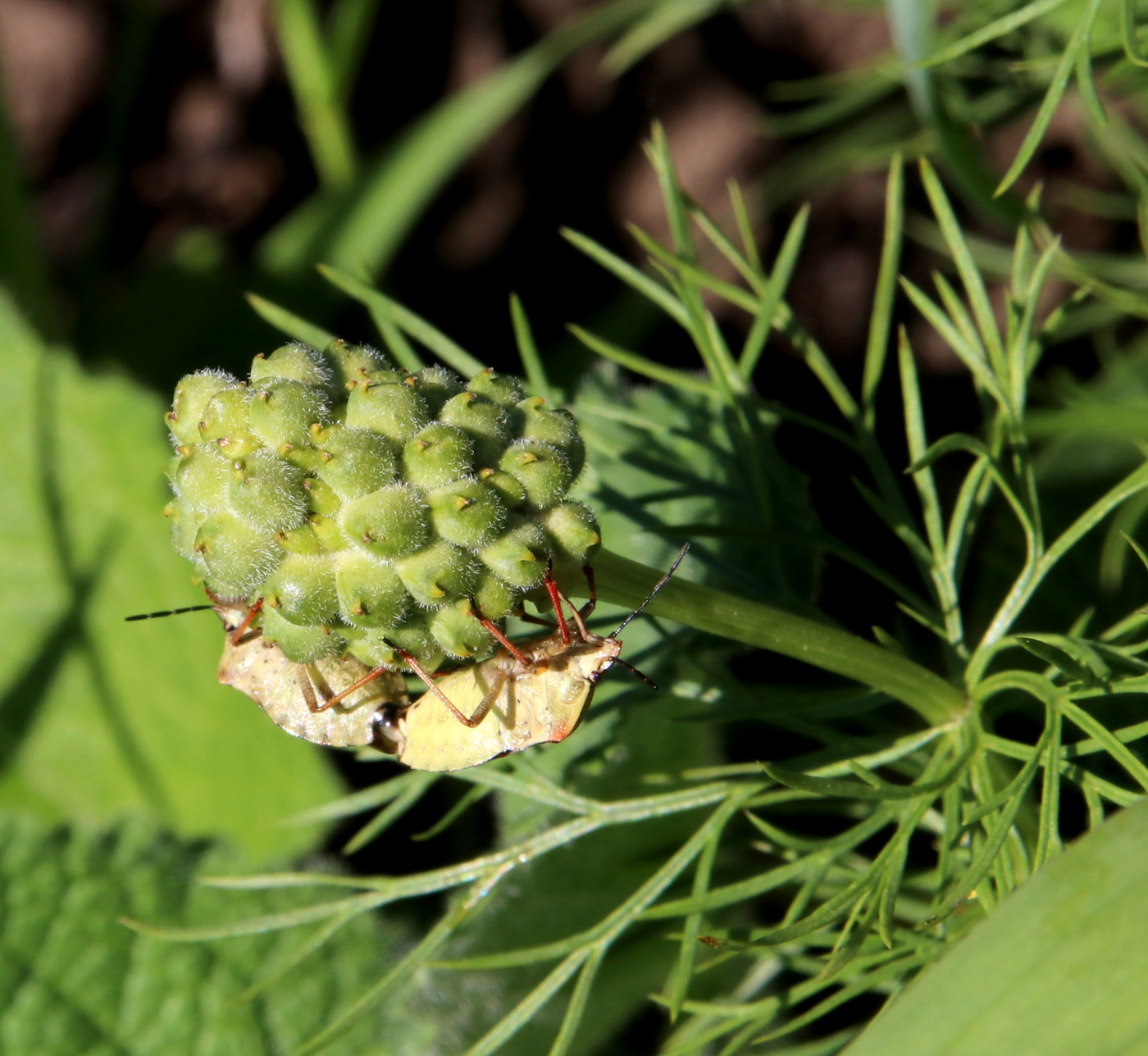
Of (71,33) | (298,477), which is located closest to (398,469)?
(298,477)

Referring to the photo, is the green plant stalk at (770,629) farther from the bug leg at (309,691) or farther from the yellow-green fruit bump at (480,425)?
the bug leg at (309,691)

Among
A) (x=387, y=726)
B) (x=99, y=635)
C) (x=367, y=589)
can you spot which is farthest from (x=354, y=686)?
(x=99, y=635)

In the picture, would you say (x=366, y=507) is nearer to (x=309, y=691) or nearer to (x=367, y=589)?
(x=367, y=589)

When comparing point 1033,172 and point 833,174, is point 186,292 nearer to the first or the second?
point 833,174

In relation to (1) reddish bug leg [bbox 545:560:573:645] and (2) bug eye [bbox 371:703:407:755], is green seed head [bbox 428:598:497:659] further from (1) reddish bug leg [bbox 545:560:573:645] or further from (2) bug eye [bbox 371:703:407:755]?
(2) bug eye [bbox 371:703:407:755]

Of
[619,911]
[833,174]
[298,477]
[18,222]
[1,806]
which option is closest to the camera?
[298,477]

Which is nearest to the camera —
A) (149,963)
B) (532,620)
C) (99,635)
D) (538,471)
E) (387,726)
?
(538,471)
